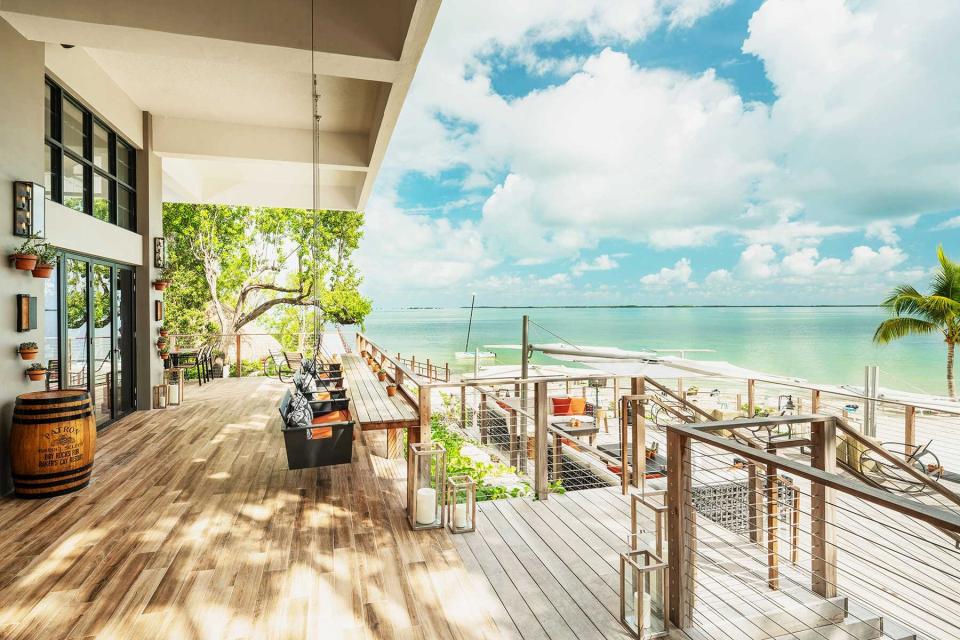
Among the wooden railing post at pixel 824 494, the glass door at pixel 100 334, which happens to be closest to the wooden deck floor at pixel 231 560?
the glass door at pixel 100 334

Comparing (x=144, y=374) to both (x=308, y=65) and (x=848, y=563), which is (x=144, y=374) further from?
(x=848, y=563)

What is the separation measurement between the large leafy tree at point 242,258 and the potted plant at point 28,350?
400 inches

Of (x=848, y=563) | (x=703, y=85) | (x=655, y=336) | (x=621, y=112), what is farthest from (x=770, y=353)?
(x=848, y=563)

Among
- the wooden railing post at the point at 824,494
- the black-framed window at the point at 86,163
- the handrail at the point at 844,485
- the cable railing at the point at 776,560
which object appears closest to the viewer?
the handrail at the point at 844,485

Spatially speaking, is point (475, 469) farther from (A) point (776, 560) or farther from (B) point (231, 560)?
(A) point (776, 560)

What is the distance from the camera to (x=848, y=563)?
4.47 metres

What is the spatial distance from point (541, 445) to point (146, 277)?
6.04 metres

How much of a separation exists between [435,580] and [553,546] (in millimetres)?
859

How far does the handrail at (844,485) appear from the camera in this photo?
44.4 inches

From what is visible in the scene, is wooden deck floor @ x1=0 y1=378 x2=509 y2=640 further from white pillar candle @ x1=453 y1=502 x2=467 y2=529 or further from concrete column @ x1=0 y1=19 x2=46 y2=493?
concrete column @ x1=0 y1=19 x2=46 y2=493

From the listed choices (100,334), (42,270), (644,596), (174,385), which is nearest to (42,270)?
(42,270)

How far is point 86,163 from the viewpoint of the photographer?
5484 mm

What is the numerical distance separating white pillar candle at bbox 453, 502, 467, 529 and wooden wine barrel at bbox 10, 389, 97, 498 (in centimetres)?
303

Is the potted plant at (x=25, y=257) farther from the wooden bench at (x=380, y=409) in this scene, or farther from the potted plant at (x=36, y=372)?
the wooden bench at (x=380, y=409)
